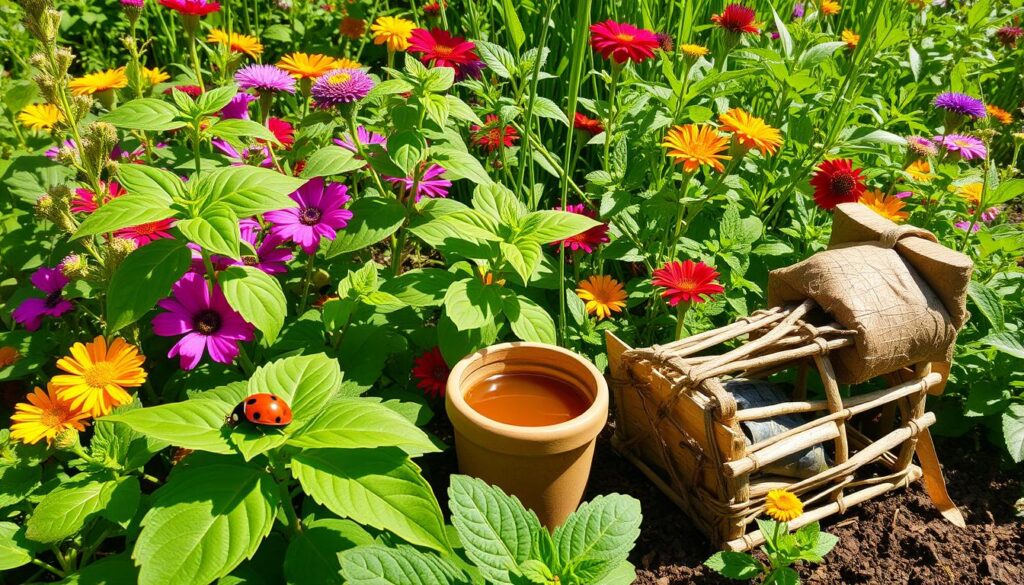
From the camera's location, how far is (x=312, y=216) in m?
1.59

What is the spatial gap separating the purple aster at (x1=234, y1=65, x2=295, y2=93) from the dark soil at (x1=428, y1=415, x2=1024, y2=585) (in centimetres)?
87

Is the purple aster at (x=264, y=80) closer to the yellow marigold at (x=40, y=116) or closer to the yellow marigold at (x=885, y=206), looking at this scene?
the yellow marigold at (x=40, y=116)

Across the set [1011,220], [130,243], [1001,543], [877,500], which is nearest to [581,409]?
[877,500]

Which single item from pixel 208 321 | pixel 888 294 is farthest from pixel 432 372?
pixel 888 294

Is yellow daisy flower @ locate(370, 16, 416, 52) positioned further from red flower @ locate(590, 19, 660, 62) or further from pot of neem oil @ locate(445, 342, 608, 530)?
pot of neem oil @ locate(445, 342, 608, 530)

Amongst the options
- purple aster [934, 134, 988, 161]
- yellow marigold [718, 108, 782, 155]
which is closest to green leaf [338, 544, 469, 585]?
yellow marigold [718, 108, 782, 155]

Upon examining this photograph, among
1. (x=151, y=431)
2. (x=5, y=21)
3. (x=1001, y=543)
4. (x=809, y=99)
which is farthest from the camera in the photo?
(x=5, y=21)

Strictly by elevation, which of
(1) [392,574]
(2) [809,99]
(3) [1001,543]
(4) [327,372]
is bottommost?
(3) [1001,543]

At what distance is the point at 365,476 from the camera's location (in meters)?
1.09

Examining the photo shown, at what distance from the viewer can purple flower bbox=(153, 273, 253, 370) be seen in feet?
4.46

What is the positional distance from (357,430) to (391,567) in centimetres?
19

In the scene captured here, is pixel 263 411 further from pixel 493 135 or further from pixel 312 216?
pixel 493 135

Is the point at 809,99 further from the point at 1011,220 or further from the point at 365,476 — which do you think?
the point at 365,476

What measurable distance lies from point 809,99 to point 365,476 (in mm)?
1544
